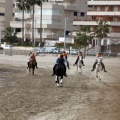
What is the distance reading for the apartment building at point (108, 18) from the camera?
95.5 m

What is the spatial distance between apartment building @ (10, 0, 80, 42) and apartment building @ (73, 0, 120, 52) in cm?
760

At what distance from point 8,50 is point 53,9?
24.5 metres

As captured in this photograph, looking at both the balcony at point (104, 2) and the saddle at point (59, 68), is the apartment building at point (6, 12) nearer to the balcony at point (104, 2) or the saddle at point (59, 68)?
the balcony at point (104, 2)

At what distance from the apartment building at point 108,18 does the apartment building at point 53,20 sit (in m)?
7.60

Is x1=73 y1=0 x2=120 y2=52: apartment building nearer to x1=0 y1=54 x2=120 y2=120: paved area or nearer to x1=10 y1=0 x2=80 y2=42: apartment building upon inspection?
x1=10 y1=0 x2=80 y2=42: apartment building

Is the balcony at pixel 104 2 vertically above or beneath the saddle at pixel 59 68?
above

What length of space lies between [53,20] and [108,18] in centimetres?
1511

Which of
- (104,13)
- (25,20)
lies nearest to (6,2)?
(25,20)

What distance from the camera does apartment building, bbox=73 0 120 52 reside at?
95512 millimetres

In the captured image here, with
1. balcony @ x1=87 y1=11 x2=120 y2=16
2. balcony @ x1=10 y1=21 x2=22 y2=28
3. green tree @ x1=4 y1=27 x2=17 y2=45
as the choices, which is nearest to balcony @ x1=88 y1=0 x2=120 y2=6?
balcony @ x1=87 y1=11 x2=120 y2=16

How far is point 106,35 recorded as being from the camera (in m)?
92.6

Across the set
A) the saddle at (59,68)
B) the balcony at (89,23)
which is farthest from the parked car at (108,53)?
the saddle at (59,68)

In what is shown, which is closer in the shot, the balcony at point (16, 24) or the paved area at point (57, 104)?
the paved area at point (57, 104)

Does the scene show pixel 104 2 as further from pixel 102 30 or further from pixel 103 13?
pixel 102 30
